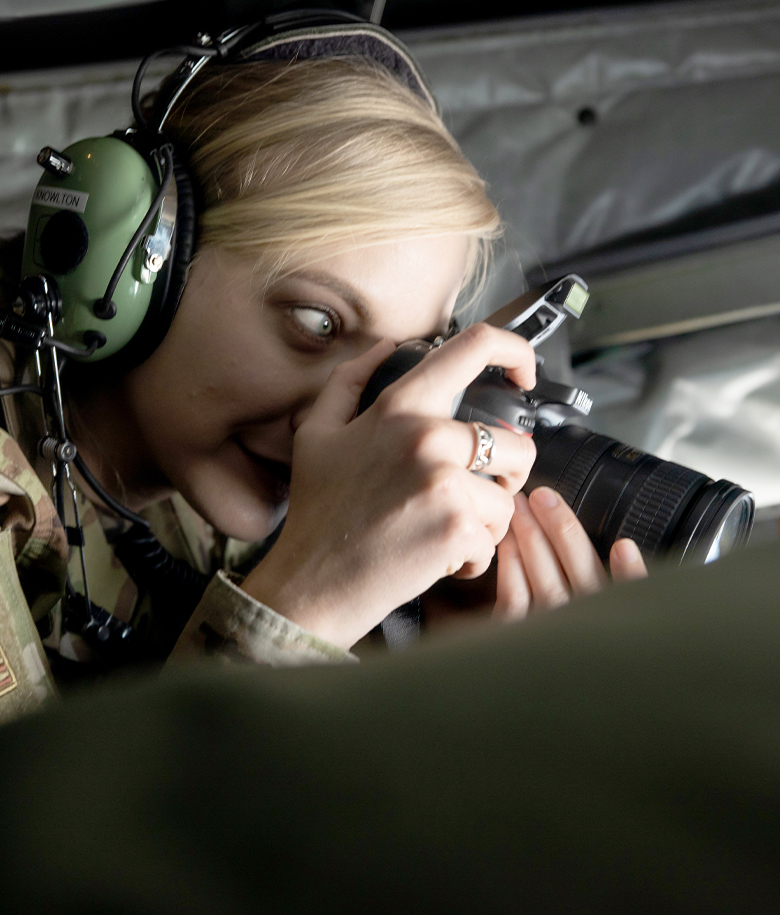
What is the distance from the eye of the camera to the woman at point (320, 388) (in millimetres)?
660

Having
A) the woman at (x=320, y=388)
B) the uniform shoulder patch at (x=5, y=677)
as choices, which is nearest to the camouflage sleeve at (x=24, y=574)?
the uniform shoulder patch at (x=5, y=677)

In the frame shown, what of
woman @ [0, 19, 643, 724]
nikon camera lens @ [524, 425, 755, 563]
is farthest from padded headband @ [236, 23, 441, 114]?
nikon camera lens @ [524, 425, 755, 563]

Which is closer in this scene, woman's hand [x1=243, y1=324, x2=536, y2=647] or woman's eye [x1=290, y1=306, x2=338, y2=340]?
woman's hand [x1=243, y1=324, x2=536, y2=647]

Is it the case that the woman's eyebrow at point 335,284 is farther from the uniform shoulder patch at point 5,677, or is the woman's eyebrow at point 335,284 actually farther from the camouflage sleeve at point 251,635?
the uniform shoulder patch at point 5,677

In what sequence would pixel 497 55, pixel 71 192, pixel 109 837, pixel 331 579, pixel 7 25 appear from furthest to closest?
1. pixel 497 55
2. pixel 7 25
3. pixel 71 192
4. pixel 331 579
5. pixel 109 837

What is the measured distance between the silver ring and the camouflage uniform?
0.21 metres

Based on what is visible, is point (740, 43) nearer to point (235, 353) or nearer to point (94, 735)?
point (235, 353)

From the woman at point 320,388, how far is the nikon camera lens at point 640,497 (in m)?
0.03

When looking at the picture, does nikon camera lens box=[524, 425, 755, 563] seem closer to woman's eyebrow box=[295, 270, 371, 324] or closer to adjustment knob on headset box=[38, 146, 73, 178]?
woman's eyebrow box=[295, 270, 371, 324]

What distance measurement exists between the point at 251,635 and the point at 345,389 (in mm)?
260

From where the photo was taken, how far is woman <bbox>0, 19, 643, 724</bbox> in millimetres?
660

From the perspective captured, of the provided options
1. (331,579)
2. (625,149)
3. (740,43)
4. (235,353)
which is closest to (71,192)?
(235,353)

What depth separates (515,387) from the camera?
2.57 ft

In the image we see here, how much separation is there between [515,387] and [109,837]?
26.5 inches
